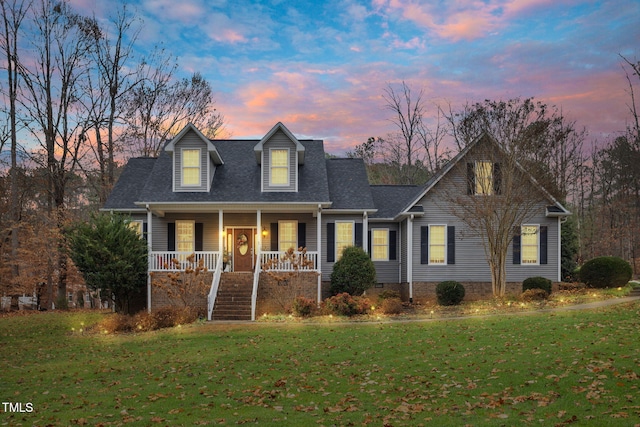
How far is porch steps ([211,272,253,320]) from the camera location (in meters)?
20.2

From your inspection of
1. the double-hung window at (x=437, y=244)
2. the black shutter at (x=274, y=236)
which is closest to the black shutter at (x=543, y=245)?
the double-hung window at (x=437, y=244)

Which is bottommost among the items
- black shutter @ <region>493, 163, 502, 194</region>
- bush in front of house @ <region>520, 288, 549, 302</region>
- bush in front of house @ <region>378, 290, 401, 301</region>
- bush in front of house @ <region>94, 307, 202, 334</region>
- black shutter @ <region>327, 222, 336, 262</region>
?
bush in front of house @ <region>94, 307, 202, 334</region>

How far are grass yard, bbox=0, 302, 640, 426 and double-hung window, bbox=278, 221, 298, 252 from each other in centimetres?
781

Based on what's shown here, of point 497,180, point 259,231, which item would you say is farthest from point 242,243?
point 497,180

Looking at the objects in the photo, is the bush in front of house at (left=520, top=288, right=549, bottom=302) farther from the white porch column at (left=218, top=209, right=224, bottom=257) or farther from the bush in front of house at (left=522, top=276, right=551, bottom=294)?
the white porch column at (left=218, top=209, right=224, bottom=257)

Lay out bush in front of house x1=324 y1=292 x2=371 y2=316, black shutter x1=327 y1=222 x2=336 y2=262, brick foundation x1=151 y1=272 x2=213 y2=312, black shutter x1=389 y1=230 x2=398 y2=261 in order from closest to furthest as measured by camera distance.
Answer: bush in front of house x1=324 y1=292 x2=371 y2=316
brick foundation x1=151 y1=272 x2=213 y2=312
black shutter x1=327 y1=222 x2=336 y2=262
black shutter x1=389 y1=230 x2=398 y2=261

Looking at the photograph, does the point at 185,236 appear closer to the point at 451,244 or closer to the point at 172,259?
the point at 172,259

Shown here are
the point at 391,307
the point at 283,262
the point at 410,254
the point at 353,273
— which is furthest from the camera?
the point at 410,254

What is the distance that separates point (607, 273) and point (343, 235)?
11.0 m

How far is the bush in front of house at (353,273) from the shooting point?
22375mm

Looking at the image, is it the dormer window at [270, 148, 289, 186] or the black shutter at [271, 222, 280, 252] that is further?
the black shutter at [271, 222, 280, 252]

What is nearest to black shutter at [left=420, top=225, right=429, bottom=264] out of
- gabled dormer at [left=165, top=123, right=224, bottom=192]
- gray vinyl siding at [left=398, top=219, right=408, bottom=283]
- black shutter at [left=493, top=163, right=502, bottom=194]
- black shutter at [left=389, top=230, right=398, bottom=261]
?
gray vinyl siding at [left=398, top=219, right=408, bottom=283]

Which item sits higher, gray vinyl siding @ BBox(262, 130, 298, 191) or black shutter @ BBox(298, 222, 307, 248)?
gray vinyl siding @ BBox(262, 130, 298, 191)

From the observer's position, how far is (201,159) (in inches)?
939
